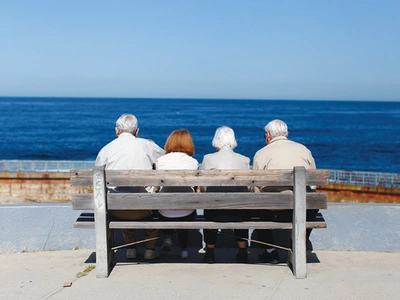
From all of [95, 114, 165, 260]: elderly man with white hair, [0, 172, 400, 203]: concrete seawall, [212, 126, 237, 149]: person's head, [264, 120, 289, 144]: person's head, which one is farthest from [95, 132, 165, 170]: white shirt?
[0, 172, 400, 203]: concrete seawall

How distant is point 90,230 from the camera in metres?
6.70

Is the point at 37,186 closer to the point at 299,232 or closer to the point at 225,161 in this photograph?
the point at 225,161

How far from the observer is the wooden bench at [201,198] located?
17.6 ft

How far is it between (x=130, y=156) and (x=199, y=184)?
1004mm

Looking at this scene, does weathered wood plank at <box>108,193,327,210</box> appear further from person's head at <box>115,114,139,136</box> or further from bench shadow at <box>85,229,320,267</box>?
person's head at <box>115,114,139,136</box>

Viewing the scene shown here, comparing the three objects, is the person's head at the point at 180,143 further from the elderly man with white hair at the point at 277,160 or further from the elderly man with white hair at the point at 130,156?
Answer: the elderly man with white hair at the point at 277,160

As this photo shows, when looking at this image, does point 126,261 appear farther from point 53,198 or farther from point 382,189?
point 53,198

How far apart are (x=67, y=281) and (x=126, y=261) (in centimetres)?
80

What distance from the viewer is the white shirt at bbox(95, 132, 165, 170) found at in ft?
19.7

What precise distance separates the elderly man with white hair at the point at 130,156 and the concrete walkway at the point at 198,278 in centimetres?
22

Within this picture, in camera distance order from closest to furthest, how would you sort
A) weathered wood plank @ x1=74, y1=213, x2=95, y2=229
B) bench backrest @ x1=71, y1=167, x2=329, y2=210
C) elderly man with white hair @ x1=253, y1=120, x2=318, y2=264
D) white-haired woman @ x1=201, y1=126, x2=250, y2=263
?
bench backrest @ x1=71, y1=167, x2=329, y2=210
weathered wood plank @ x1=74, y1=213, x2=95, y2=229
elderly man with white hair @ x1=253, y1=120, x2=318, y2=264
white-haired woman @ x1=201, y1=126, x2=250, y2=263

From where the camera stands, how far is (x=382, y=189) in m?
28.0

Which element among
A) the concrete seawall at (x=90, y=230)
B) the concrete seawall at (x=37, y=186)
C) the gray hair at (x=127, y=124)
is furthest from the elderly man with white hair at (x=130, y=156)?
the concrete seawall at (x=37, y=186)

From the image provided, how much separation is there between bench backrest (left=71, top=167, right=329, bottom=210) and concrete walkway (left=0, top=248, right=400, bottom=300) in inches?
26.7
